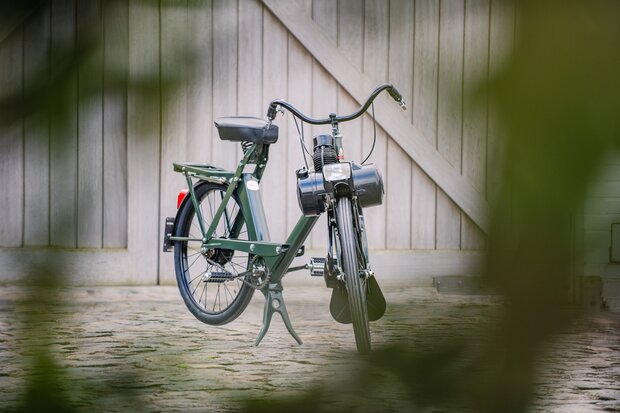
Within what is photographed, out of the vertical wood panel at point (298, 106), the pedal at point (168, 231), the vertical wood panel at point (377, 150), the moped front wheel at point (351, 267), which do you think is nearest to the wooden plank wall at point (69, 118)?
the moped front wheel at point (351, 267)

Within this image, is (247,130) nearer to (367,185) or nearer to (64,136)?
(367,185)

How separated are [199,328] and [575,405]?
6.79 feet

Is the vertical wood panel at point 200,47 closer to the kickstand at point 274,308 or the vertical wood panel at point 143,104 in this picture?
the vertical wood panel at point 143,104

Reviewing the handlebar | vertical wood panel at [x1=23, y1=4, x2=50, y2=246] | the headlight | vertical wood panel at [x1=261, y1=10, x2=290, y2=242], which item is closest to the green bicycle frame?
the handlebar

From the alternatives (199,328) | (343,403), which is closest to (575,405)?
(199,328)

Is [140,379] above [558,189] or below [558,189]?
below

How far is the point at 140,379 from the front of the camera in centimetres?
86

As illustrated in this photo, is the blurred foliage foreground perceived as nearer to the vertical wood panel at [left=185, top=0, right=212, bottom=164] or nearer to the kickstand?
the vertical wood panel at [left=185, top=0, right=212, bottom=164]

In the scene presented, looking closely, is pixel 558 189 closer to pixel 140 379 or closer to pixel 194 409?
pixel 140 379

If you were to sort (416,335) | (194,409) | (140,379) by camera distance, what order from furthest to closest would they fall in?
(194,409) → (140,379) → (416,335)

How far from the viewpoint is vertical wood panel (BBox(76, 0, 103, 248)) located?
0.75 metres

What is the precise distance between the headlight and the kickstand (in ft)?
2.32

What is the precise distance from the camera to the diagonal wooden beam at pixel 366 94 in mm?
5809

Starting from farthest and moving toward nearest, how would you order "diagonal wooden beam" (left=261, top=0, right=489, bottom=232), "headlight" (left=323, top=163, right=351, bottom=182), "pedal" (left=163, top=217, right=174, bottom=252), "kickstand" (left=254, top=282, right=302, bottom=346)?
"diagonal wooden beam" (left=261, top=0, right=489, bottom=232)
"pedal" (left=163, top=217, right=174, bottom=252)
"kickstand" (left=254, top=282, right=302, bottom=346)
"headlight" (left=323, top=163, right=351, bottom=182)
